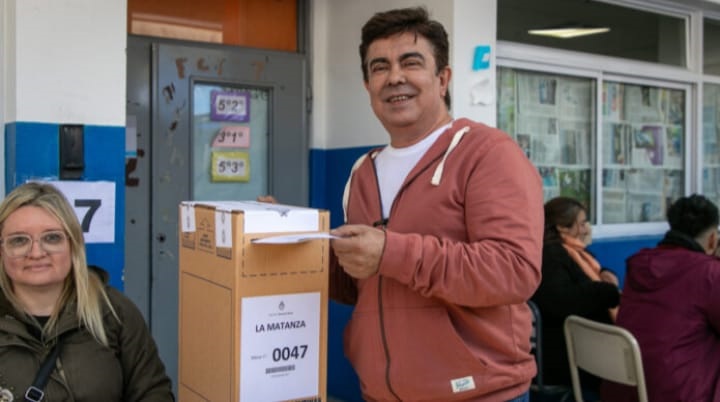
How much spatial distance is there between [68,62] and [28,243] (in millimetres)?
1284

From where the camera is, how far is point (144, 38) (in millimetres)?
3938

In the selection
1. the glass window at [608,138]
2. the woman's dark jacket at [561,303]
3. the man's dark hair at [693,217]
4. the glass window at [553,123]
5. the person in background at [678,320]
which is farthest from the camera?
the glass window at [608,138]

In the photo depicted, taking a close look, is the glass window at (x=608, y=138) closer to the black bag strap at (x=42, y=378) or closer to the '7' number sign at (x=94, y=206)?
the '7' number sign at (x=94, y=206)

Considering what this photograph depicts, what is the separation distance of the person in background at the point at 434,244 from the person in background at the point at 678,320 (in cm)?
143

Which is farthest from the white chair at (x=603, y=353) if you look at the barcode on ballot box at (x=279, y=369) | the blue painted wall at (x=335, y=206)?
the barcode on ballot box at (x=279, y=369)

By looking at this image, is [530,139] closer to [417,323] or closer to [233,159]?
[233,159]

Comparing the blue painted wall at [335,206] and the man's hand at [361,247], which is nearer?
the man's hand at [361,247]

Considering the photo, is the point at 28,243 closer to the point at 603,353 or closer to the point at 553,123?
the point at 603,353

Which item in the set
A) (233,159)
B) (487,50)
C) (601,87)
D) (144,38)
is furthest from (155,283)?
(601,87)

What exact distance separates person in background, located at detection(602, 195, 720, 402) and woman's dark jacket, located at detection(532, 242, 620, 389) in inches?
16.2

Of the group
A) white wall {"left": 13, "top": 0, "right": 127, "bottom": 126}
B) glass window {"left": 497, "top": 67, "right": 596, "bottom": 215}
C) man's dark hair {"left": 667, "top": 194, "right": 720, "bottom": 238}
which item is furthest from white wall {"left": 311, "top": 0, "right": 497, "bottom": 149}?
white wall {"left": 13, "top": 0, "right": 127, "bottom": 126}

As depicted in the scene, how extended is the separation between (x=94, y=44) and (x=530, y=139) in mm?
2680

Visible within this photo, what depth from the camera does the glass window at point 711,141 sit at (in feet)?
19.2

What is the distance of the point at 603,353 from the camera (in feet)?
10.4
